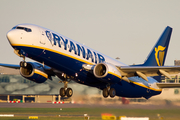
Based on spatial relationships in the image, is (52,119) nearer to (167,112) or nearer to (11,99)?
(167,112)

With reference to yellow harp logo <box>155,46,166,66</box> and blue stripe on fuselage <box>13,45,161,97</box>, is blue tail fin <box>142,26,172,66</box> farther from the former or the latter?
blue stripe on fuselage <box>13,45,161,97</box>

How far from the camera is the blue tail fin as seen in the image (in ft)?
136

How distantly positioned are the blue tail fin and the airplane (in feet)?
12.8

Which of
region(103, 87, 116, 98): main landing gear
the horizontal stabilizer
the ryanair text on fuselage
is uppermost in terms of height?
the ryanair text on fuselage

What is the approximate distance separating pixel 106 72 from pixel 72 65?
3.53m

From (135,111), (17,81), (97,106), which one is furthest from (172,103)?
(17,81)

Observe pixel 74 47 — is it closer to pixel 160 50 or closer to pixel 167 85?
pixel 167 85

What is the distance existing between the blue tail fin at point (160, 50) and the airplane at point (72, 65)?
3893 millimetres

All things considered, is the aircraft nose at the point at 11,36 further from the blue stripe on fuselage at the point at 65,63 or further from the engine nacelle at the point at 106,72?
the engine nacelle at the point at 106,72

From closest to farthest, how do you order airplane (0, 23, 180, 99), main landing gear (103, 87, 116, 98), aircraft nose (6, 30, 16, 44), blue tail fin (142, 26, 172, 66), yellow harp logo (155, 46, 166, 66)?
aircraft nose (6, 30, 16, 44) < airplane (0, 23, 180, 99) < main landing gear (103, 87, 116, 98) < blue tail fin (142, 26, 172, 66) < yellow harp logo (155, 46, 166, 66)

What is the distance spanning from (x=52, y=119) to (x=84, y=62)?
1517cm

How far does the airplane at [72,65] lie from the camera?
27250 mm

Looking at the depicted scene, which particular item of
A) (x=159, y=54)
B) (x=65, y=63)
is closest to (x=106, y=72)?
(x=65, y=63)

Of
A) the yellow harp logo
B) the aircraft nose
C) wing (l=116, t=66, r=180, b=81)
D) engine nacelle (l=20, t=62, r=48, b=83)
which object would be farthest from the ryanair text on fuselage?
the yellow harp logo
